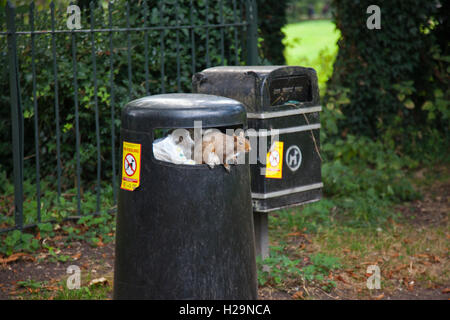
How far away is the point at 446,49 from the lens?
7.47 m

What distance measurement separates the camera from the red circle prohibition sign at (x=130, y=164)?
2902 mm

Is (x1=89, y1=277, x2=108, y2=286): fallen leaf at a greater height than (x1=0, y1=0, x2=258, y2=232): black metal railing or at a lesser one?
lesser

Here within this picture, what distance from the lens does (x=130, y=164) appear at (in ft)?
9.60

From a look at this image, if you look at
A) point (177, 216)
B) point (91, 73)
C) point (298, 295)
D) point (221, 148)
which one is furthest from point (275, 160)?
point (91, 73)

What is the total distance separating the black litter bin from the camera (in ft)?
9.21

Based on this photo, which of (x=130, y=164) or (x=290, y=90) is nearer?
(x=130, y=164)

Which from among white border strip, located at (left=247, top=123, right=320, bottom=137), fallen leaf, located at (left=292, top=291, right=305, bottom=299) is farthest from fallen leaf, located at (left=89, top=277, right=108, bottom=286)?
white border strip, located at (left=247, top=123, right=320, bottom=137)

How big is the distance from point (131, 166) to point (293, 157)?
1518 mm

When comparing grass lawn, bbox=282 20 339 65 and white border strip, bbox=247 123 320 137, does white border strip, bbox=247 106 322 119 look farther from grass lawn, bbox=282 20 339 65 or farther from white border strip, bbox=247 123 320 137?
grass lawn, bbox=282 20 339 65

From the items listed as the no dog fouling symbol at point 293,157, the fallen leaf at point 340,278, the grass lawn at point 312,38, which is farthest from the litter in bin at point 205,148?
the grass lawn at point 312,38

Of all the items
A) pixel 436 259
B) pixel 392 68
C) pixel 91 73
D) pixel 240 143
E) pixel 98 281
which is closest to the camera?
pixel 240 143

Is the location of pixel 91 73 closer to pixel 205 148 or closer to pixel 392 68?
pixel 205 148

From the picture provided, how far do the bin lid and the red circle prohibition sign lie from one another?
139 millimetres

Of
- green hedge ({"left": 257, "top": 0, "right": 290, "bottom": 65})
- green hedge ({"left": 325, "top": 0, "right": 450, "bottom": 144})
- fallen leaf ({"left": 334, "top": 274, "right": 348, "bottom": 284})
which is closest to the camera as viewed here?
fallen leaf ({"left": 334, "top": 274, "right": 348, "bottom": 284})
